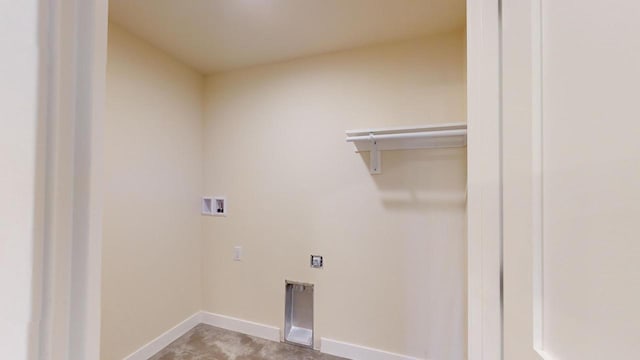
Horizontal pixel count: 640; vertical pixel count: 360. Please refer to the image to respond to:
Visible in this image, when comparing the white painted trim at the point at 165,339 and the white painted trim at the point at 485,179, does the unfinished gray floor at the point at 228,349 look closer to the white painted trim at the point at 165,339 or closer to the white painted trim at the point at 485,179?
the white painted trim at the point at 165,339

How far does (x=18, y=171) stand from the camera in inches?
10.8

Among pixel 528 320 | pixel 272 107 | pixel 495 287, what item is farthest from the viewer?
pixel 272 107

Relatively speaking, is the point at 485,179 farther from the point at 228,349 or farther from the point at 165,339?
the point at 165,339

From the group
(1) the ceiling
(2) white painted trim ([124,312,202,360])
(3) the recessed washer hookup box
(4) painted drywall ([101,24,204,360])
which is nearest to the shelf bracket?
(1) the ceiling

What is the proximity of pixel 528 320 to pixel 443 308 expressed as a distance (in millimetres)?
1575

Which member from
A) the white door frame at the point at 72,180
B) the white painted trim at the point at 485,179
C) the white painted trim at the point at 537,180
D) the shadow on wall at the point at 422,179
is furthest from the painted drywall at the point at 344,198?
the white door frame at the point at 72,180

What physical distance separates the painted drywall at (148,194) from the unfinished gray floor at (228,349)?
19cm

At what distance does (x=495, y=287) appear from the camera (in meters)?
0.68

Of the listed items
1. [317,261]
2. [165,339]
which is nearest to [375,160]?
[317,261]

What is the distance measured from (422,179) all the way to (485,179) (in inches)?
50.7

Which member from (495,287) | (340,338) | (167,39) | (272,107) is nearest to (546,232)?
(495,287)

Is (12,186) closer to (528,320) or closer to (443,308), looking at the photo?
(528,320)

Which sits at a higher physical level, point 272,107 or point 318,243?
point 272,107

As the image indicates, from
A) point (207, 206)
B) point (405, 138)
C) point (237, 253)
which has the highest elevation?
point (405, 138)
